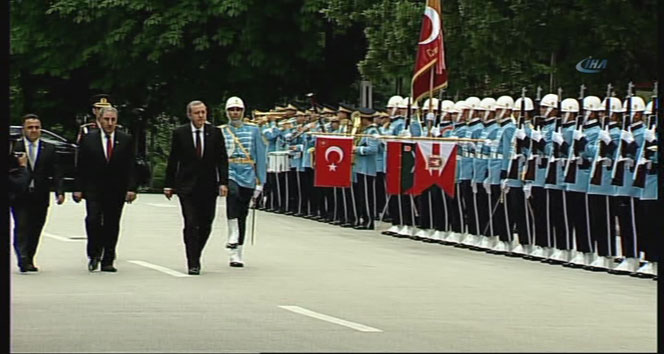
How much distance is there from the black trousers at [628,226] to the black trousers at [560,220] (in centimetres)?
123

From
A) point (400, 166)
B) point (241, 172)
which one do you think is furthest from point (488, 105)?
point (241, 172)

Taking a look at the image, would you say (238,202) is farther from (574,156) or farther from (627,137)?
(627,137)

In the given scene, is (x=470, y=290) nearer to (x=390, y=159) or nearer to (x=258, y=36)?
(x=390, y=159)


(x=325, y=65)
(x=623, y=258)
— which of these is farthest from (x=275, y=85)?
(x=623, y=258)

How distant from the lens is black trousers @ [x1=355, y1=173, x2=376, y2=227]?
2772 cm

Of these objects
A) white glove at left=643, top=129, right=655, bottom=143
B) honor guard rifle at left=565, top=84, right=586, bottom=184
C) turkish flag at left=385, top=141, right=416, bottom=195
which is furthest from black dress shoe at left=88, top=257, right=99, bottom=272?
turkish flag at left=385, top=141, right=416, bottom=195

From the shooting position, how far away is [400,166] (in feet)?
80.7

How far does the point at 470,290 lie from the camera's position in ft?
55.4

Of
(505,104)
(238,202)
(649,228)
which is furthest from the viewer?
(505,104)

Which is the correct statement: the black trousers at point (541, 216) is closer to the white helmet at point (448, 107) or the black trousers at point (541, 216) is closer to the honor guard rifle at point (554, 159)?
the honor guard rifle at point (554, 159)

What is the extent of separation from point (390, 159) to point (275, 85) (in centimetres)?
1872

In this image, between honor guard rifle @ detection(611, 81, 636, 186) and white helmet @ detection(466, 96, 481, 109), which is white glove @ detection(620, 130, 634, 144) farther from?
white helmet @ detection(466, 96, 481, 109)

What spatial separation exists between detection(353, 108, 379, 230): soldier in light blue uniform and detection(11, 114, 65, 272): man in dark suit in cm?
940

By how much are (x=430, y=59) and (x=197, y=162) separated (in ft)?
26.7
